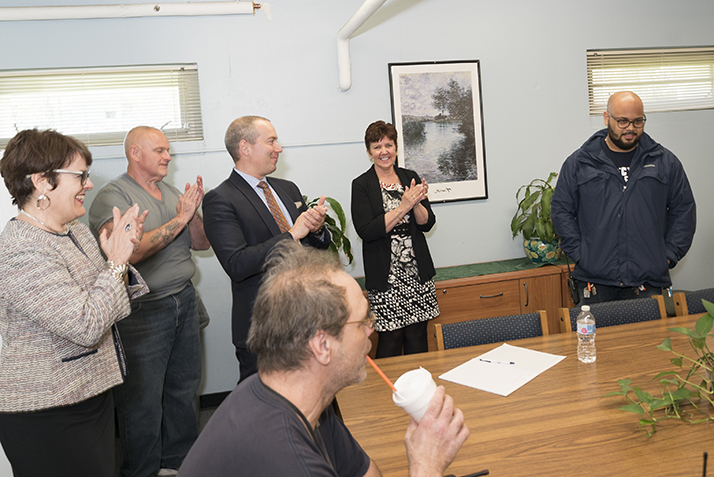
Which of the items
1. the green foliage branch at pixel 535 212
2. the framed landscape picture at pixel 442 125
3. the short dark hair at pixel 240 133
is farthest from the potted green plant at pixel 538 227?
the short dark hair at pixel 240 133

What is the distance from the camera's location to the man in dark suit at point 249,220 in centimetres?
235

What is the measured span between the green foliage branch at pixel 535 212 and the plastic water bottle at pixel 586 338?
1.78 meters

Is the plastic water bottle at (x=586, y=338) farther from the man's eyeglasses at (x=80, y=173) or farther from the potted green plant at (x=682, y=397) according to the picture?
the man's eyeglasses at (x=80, y=173)

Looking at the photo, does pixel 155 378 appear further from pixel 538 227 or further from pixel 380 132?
pixel 538 227

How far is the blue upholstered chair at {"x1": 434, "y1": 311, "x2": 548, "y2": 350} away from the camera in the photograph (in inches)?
92.2

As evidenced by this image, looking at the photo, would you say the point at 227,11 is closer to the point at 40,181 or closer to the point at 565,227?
the point at 40,181

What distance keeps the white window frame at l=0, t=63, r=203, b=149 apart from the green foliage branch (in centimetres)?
238

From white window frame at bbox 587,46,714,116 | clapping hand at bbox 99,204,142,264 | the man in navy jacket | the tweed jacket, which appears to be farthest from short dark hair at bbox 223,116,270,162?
white window frame at bbox 587,46,714,116

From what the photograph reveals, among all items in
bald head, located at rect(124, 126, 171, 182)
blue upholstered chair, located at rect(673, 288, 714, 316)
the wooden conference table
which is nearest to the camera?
the wooden conference table

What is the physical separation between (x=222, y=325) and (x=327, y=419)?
2689 mm

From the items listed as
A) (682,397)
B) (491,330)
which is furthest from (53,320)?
(682,397)

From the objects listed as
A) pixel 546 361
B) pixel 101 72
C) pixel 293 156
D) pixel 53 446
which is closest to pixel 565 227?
pixel 546 361

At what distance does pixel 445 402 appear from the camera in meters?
1.14

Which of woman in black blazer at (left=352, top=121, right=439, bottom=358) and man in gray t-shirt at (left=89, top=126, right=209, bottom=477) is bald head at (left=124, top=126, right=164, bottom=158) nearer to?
man in gray t-shirt at (left=89, top=126, right=209, bottom=477)
